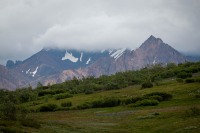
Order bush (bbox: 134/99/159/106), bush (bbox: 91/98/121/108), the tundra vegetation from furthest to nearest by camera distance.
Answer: bush (bbox: 91/98/121/108), bush (bbox: 134/99/159/106), the tundra vegetation

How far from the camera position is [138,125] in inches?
2008

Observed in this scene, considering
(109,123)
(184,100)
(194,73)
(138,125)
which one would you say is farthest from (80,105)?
(194,73)

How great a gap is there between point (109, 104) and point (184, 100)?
20.5 meters

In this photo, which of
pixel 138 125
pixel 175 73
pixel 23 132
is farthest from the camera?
pixel 175 73

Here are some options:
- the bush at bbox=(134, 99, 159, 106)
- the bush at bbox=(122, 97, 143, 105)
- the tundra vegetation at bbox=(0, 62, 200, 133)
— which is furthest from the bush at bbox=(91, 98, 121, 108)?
the bush at bbox=(134, 99, 159, 106)

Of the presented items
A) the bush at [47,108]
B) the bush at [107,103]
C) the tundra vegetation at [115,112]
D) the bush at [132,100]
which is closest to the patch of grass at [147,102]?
the tundra vegetation at [115,112]

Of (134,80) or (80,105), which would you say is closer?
(80,105)

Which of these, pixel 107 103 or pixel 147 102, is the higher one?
pixel 107 103

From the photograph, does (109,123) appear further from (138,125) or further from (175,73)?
(175,73)

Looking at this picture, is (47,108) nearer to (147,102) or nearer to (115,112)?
(115,112)

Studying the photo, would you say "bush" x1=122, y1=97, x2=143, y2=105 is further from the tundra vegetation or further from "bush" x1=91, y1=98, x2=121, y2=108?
"bush" x1=91, y1=98, x2=121, y2=108

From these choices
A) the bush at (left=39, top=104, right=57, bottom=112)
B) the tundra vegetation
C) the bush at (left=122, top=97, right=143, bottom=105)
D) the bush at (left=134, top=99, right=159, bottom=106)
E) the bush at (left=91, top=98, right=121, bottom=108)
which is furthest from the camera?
the bush at (left=39, top=104, right=57, bottom=112)

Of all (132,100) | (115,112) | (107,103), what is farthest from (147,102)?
(107,103)

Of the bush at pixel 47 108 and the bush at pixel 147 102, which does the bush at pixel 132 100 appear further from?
the bush at pixel 47 108
